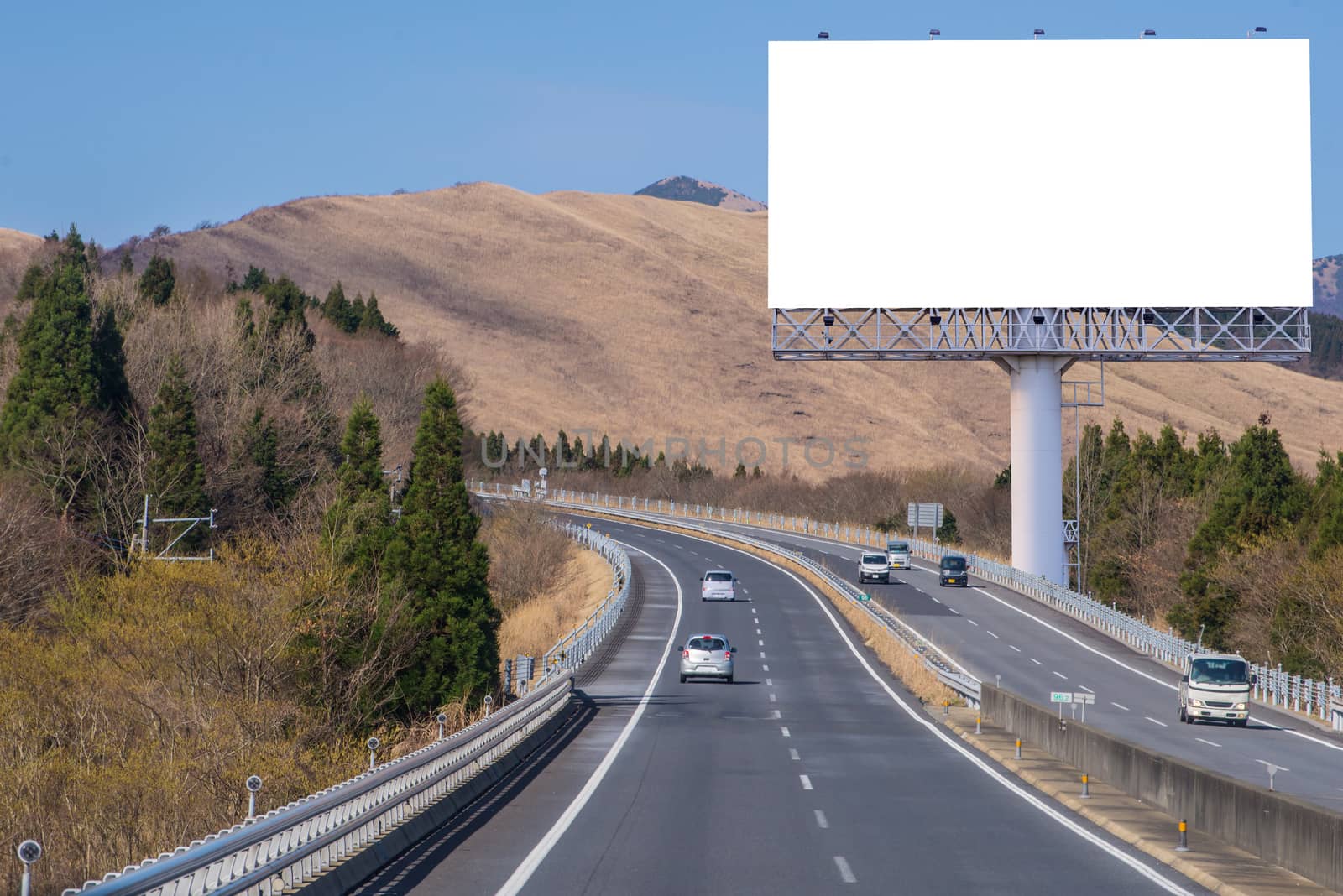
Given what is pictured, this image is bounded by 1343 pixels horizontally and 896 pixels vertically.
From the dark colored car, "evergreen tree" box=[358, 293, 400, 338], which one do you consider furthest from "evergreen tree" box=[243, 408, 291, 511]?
"evergreen tree" box=[358, 293, 400, 338]

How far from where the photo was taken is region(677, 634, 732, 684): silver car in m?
Answer: 49.6

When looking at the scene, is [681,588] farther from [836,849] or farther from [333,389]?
[836,849]

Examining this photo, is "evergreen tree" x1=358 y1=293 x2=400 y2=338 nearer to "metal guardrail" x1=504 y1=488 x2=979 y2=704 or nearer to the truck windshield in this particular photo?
"metal guardrail" x1=504 y1=488 x2=979 y2=704

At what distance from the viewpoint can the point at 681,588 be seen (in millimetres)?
82875

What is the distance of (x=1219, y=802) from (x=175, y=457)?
60003mm

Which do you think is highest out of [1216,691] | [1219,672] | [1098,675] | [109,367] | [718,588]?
[109,367]

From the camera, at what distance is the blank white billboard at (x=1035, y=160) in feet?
209

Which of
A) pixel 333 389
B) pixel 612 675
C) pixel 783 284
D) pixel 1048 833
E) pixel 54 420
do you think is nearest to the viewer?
pixel 1048 833

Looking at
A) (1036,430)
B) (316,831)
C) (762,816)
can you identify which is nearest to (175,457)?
(1036,430)

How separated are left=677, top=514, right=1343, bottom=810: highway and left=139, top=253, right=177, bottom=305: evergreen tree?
54108mm

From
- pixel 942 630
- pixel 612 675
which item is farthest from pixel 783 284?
pixel 612 675

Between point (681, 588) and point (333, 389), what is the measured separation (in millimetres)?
36688

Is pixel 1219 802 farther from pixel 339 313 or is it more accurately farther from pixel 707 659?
pixel 339 313

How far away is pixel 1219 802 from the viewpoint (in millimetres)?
19172
